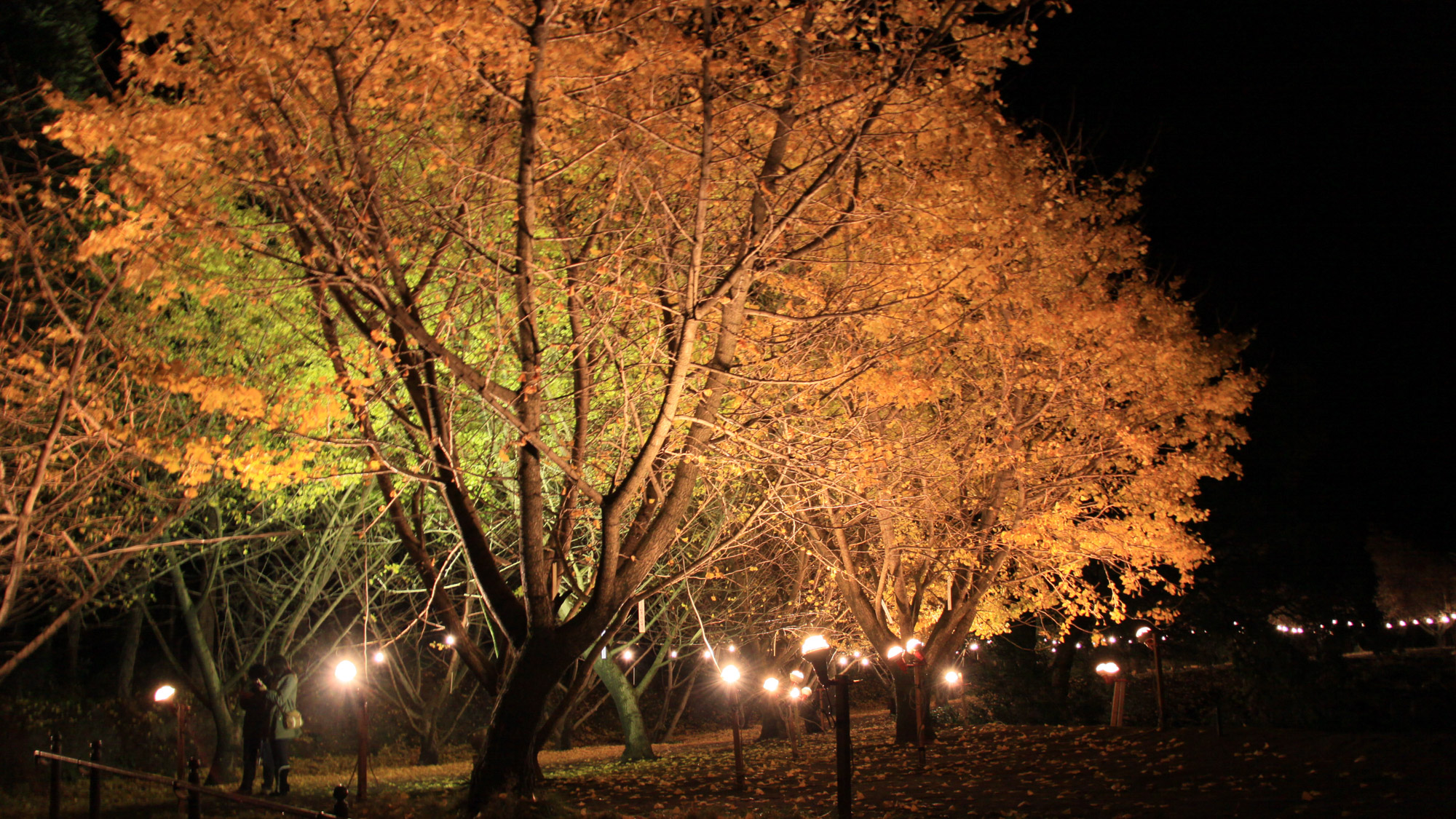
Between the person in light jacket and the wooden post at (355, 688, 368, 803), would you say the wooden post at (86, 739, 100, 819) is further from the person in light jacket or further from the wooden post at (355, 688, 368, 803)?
the person in light jacket

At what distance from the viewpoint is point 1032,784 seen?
34.4ft

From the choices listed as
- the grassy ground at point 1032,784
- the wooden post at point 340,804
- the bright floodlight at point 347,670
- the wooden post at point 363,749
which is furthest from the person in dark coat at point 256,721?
the wooden post at point 340,804

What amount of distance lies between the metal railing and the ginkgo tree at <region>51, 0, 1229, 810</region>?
2333mm

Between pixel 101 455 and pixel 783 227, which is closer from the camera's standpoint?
pixel 783 227

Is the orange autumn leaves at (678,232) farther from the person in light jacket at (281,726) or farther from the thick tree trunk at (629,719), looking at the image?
the thick tree trunk at (629,719)

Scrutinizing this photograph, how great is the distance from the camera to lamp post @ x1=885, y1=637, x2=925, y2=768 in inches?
452

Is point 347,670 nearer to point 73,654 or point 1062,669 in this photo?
point 73,654

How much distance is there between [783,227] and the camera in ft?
27.2

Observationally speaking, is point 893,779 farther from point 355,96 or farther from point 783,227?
point 355,96

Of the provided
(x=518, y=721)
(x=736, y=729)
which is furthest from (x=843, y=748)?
(x=736, y=729)

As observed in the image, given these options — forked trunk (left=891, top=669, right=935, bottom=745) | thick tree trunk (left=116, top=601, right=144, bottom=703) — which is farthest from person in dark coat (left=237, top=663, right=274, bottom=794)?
thick tree trunk (left=116, top=601, right=144, bottom=703)

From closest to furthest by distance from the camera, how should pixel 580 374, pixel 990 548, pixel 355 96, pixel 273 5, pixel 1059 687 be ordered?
1. pixel 273 5
2. pixel 355 96
3. pixel 580 374
4. pixel 990 548
5. pixel 1059 687

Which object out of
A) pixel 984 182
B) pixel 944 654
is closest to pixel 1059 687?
pixel 944 654

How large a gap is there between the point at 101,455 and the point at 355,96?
5.93m
